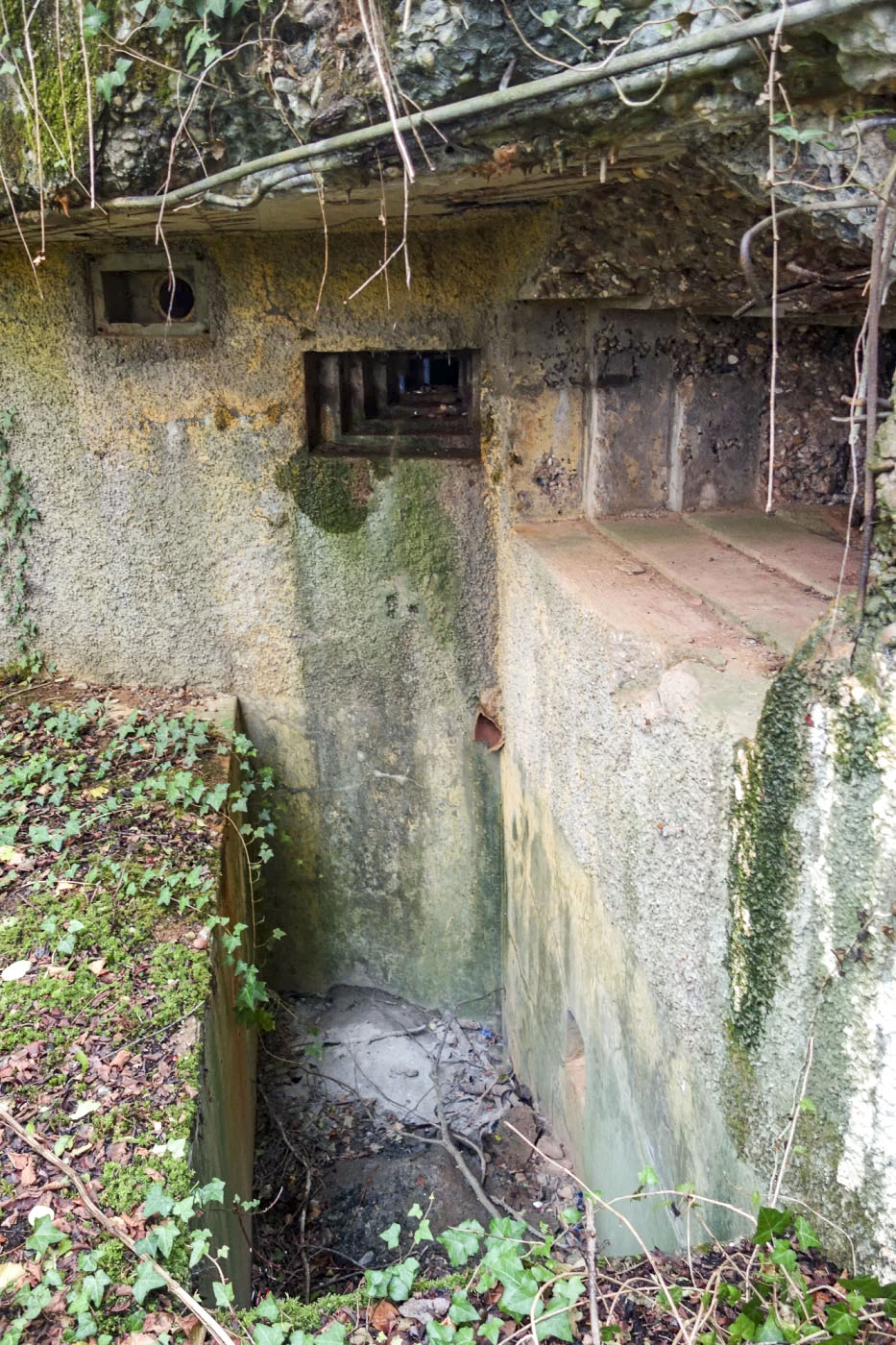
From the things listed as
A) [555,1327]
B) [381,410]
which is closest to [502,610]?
[381,410]

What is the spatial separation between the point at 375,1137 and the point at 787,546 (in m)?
3.13

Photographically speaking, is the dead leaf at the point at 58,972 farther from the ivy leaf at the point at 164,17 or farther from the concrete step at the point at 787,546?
the ivy leaf at the point at 164,17

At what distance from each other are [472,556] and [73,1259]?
9.92 feet

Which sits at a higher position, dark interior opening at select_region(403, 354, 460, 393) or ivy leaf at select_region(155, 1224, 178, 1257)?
dark interior opening at select_region(403, 354, 460, 393)

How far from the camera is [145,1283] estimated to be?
196 centimetres

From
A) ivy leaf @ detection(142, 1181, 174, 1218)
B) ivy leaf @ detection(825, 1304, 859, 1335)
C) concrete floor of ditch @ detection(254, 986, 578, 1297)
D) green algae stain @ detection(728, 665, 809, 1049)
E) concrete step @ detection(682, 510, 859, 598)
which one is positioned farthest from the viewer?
concrete floor of ditch @ detection(254, 986, 578, 1297)

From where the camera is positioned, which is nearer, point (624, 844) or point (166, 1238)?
point (166, 1238)

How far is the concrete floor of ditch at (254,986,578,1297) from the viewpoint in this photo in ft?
12.4

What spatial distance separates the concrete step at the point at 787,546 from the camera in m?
2.77

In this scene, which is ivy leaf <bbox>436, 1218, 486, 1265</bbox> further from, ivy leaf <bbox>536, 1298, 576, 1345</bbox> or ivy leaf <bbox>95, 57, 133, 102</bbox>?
ivy leaf <bbox>95, 57, 133, 102</bbox>

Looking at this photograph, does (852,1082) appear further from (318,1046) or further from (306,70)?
(318,1046)

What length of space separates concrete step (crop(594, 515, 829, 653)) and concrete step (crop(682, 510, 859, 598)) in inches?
1.1

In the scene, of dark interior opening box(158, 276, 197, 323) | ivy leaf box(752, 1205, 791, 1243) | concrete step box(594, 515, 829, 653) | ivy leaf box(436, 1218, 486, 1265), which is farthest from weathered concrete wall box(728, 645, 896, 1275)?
dark interior opening box(158, 276, 197, 323)

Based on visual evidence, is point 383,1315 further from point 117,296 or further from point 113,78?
point 117,296
